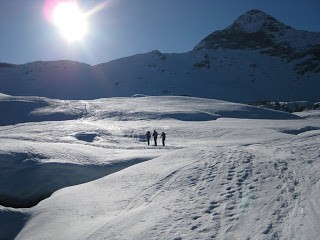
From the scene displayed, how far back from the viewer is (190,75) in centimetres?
12338

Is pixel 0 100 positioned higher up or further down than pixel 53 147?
higher up

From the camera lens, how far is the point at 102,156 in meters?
20.2

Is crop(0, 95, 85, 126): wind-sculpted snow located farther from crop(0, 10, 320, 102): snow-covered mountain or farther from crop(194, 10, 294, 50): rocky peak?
crop(194, 10, 294, 50): rocky peak

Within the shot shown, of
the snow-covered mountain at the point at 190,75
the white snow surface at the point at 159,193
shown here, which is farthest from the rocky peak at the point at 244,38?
the white snow surface at the point at 159,193

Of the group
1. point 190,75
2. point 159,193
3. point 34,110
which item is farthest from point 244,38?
point 159,193

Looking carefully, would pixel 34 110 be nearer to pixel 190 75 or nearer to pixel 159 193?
pixel 159 193

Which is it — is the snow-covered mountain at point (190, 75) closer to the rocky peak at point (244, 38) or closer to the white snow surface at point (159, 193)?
the rocky peak at point (244, 38)

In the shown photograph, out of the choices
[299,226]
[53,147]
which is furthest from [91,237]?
[53,147]

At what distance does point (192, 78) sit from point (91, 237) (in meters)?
113

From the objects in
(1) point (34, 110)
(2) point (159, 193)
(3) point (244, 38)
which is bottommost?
(2) point (159, 193)

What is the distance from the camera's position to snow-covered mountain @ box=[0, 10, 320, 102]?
333 feet

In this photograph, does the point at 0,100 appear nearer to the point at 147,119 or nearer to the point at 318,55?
the point at 147,119

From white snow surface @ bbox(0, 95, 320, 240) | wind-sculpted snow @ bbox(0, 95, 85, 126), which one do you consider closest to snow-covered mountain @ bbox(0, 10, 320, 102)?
wind-sculpted snow @ bbox(0, 95, 85, 126)

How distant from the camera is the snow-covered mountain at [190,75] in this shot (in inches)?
3999
